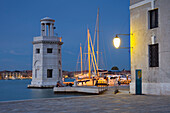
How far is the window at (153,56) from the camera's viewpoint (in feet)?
53.0

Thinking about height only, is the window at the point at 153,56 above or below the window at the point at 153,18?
below

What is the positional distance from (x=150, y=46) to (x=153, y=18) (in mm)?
1817

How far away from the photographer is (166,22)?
1561 centimetres

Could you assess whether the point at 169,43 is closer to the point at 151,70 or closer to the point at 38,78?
the point at 151,70

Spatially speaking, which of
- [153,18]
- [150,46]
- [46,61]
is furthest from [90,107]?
[46,61]

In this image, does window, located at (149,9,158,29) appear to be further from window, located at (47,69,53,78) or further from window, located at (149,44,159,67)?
window, located at (47,69,53,78)

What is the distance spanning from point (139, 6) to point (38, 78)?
40098mm

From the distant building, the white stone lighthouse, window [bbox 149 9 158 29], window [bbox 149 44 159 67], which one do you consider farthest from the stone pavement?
the white stone lighthouse

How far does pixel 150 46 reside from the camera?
16594 mm

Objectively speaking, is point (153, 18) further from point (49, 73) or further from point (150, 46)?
point (49, 73)

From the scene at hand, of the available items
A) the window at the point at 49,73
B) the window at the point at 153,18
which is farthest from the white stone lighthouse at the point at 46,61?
the window at the point at 153,18

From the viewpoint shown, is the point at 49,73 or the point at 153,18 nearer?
the point at 153,18

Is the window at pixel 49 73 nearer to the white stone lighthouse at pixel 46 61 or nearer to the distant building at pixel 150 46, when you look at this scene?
the white stone lighthouse at pixel 46 61

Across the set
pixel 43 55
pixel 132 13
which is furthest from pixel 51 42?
pixel 132 13
